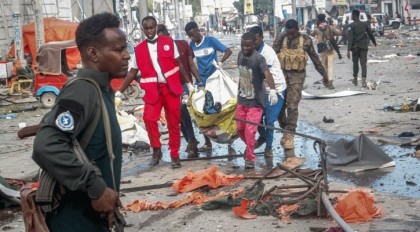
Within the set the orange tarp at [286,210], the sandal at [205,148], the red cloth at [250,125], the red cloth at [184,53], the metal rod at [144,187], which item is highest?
the red cloth at [184,53]

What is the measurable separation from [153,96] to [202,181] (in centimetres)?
179

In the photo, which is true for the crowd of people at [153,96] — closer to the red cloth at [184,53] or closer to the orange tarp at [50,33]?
the red cloth at [184,53]

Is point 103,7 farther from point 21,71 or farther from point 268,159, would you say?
point 268,159

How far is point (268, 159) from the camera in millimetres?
9977

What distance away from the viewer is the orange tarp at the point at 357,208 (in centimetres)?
651

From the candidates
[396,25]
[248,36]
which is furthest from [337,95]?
[396,25]

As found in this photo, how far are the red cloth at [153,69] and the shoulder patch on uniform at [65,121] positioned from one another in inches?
247

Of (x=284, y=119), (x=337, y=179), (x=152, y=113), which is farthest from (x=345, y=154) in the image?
(x=152, y=113)

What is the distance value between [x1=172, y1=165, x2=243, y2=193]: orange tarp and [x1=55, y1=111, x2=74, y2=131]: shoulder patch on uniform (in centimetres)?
483

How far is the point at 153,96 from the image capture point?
955 centimetres

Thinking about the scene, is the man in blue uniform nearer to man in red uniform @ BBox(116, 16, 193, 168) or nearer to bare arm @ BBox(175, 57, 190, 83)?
man in red uniform @ BBox(116, 16, 193, 168)

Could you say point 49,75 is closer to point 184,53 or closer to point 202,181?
point 184,53

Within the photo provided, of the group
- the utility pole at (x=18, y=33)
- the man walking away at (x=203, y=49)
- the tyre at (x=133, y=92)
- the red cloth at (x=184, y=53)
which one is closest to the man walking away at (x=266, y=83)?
the red cloth at (x=184, y=53)

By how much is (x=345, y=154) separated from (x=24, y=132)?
586 centimetres
